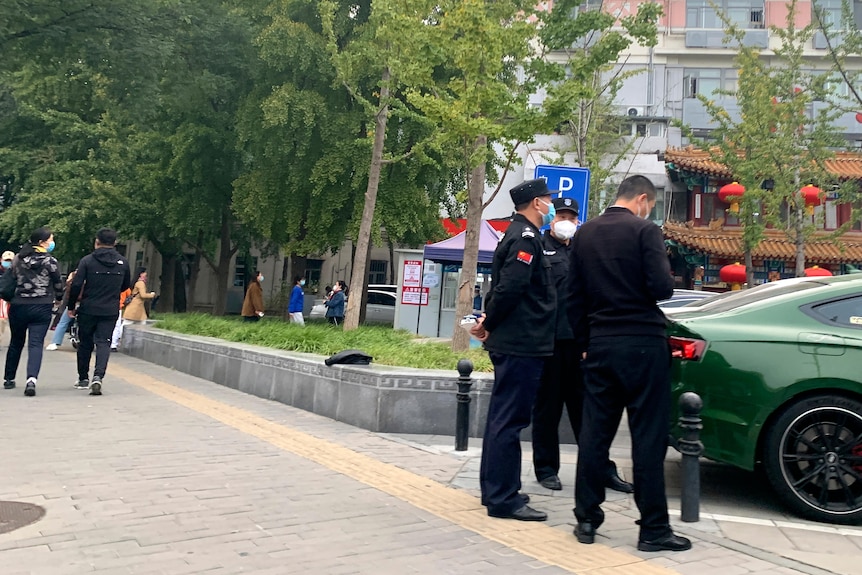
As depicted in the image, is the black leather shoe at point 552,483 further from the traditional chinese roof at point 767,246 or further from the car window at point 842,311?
the traditional chinese roof at point 767,246

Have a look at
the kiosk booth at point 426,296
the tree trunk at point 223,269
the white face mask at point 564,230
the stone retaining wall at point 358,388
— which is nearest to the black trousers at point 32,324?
the stone retaining wall at point 358,388

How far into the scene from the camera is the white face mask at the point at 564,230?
5508 mm

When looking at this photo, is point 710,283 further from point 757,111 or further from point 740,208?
point 757,111

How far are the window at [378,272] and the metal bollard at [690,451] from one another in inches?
1412

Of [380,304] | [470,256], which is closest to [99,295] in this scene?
[470,256]

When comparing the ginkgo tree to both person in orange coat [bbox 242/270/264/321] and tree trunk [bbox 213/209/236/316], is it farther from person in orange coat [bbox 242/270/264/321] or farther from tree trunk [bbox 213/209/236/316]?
tree trunk [bbox 213/209/236/316]

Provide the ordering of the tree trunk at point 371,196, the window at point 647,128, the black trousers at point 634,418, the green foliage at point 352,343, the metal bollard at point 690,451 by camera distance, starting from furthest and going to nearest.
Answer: the window at point 647,128, the tree trunk at point 371,196, the green foliage at point 352,343, the metal bollard at point 690,451, the black trousers at point 634,418

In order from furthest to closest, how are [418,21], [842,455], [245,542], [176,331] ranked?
[176,331] < [418,21] < [842,455] < [245,542]

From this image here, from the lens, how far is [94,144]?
1078 inches

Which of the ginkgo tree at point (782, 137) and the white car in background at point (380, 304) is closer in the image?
the ginkgo tree at point (782, 137)

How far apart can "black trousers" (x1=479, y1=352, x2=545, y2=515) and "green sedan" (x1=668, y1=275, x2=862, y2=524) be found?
112cm

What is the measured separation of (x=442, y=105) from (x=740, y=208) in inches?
652

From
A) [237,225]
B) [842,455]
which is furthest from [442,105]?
[237,225]

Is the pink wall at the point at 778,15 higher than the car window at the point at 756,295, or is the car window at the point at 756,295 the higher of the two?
the pink wall at the point at 778,15
